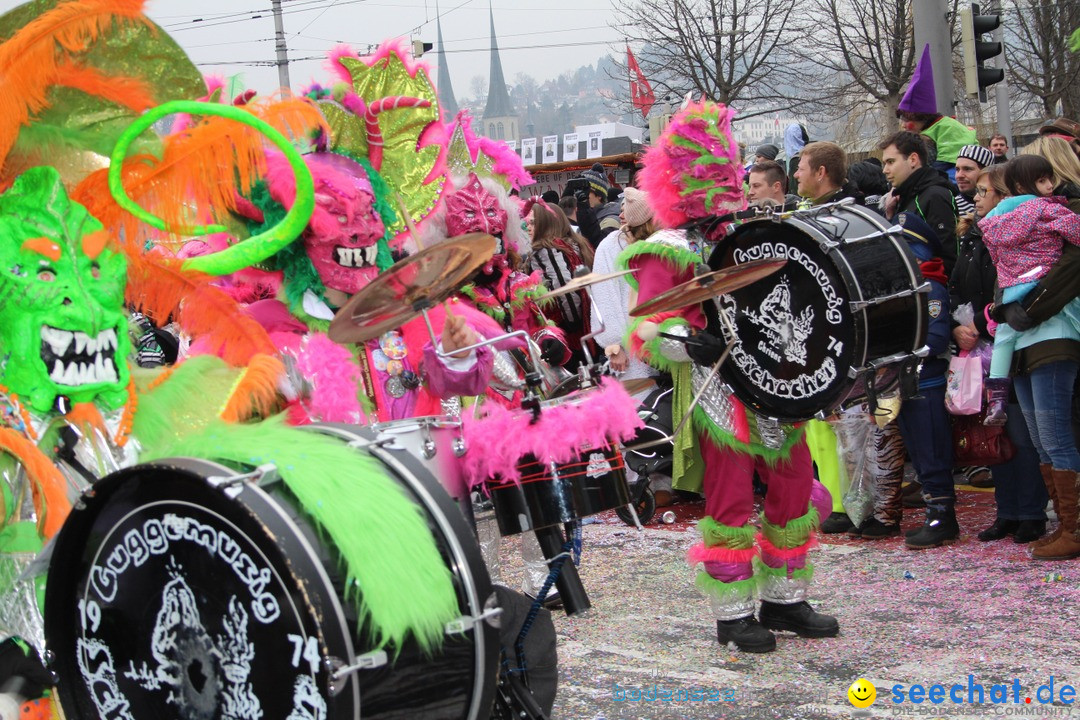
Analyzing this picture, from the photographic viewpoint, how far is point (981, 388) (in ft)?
18.5

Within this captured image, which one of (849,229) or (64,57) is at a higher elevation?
(64,57)

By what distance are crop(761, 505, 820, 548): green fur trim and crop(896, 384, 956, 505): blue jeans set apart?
4.80 ft

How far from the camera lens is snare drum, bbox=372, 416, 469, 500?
8.70ft

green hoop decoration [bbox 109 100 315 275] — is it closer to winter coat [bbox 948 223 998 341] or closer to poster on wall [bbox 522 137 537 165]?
winter coat [bbox 948 223 998 341]

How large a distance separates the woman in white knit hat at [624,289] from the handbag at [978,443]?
1.59 meters

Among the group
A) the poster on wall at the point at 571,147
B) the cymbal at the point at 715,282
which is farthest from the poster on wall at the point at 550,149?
the cymbal at the point at 715,282

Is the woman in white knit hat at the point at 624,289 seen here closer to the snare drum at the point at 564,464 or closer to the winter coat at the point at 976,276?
the winter coat at the point at 976,276

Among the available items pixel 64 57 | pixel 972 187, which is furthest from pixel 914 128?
pixel 64 57

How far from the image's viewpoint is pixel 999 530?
554cm

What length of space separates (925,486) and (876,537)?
14.9 inches

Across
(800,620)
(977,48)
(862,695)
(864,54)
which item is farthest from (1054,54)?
(862,695)

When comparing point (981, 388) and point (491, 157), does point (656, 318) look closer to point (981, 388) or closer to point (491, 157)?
point (491, 157)

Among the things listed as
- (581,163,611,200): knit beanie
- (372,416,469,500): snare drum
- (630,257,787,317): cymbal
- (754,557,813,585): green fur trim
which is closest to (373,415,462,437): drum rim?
(372,416,469,500): snare drum

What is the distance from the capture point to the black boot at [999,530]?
5527mm
